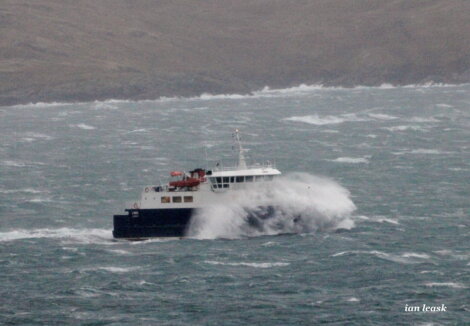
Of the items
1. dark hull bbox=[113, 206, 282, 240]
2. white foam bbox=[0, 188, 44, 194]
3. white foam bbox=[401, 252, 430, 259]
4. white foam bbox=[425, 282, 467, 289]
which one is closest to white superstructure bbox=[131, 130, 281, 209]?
dark hull bbox=[113, 206, 282, 240]

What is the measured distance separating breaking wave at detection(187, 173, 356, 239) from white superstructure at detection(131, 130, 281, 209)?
640mm

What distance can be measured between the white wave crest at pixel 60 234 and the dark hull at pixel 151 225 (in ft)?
5.57

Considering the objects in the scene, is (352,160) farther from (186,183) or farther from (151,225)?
(151,225)

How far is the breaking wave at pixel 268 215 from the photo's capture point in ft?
357

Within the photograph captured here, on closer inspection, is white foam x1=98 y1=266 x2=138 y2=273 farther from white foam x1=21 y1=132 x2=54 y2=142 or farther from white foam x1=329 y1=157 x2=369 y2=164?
white foam x1=21 y1=132 x2=54 y2=142

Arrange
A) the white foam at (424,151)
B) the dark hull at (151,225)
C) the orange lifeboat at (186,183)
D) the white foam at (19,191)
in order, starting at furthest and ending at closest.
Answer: the white foam at (424,151)
the white foam at (19,191)
the orange lifeboat at (186,183)
the dark hull at (151,225)

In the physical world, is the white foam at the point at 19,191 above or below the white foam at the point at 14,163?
below

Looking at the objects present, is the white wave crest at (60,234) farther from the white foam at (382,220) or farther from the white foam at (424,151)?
the white foam at (424,151)

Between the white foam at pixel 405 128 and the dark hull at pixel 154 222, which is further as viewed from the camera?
the white foam at pixel 405 128

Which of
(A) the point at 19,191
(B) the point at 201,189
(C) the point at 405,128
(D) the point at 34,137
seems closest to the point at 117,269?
(B) the point at 201,189

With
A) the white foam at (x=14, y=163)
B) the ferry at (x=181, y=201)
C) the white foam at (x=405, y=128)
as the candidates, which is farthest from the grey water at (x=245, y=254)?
the white foam at (x=405, y=128)

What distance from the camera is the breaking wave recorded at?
357 feet

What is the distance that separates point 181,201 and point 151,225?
3.11 metres

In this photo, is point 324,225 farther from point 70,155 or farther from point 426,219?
point 70,155
